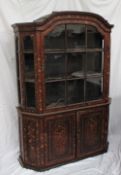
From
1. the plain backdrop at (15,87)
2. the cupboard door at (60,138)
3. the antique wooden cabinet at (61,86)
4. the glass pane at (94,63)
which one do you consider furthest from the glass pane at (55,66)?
the plain backdrop at (15,87)

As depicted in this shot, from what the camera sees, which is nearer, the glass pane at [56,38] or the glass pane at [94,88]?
the glass pane at [56,38]

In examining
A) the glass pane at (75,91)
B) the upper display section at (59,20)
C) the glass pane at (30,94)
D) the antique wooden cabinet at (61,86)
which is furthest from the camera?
the glass pane at (75,91)

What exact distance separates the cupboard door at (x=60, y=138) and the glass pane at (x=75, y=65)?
414 mm

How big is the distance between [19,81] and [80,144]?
0.92m

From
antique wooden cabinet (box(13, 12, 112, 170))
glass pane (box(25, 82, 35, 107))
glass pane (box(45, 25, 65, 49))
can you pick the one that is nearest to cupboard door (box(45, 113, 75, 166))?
antique wooden cabinet (box(13, 12, 112, 170))

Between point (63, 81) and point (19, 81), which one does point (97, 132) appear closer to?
point (63, 81)

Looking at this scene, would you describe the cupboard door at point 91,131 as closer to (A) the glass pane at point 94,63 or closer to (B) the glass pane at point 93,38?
(A) the glass pane at point 94,63

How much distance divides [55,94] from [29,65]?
388mm

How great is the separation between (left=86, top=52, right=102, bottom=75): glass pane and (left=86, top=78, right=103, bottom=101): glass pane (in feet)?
0.28

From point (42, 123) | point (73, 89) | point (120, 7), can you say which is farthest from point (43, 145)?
point (120, 7)

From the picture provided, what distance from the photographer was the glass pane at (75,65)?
2410 millimetres

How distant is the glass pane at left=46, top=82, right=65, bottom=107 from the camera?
2359 millimetres

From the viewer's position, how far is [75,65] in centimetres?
246

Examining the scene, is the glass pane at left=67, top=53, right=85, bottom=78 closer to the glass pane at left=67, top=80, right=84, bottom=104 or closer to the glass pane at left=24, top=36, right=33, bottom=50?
the glass pane at left=67, top=80, right=84, bottom=104
